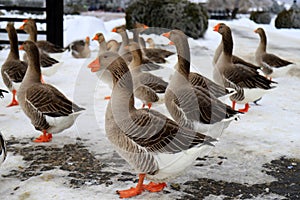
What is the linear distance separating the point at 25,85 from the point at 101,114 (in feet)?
5.08

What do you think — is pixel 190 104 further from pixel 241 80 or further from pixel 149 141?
pixel 241 80

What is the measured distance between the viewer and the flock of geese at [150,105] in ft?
12.2

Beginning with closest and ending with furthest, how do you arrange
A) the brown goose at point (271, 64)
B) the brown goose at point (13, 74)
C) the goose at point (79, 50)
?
the brown goose at point (13, 74), the brown goose at point (271, 64), the goose at point (79, 50)

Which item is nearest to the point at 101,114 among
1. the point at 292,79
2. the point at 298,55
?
the point at 292,79

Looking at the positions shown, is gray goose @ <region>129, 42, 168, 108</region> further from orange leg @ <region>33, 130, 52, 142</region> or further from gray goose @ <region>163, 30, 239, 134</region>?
orange leg @ <region>33, 130, 52, 142</region>

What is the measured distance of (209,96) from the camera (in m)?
5.04

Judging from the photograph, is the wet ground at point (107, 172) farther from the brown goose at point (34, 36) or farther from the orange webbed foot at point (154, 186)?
the brown goose at point (34, 36)

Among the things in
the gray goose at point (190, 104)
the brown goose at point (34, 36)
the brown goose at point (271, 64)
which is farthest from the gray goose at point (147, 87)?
the brown goose at point (34, 36)

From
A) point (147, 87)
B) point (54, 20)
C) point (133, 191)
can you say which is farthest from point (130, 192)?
point (54, 20)

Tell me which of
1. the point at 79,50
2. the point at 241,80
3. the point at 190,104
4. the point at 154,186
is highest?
the point at 190,104

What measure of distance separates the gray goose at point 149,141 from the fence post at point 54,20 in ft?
31.7

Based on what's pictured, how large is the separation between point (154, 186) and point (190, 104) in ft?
3.98

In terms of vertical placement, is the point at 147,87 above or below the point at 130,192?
above

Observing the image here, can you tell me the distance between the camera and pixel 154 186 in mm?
4059
